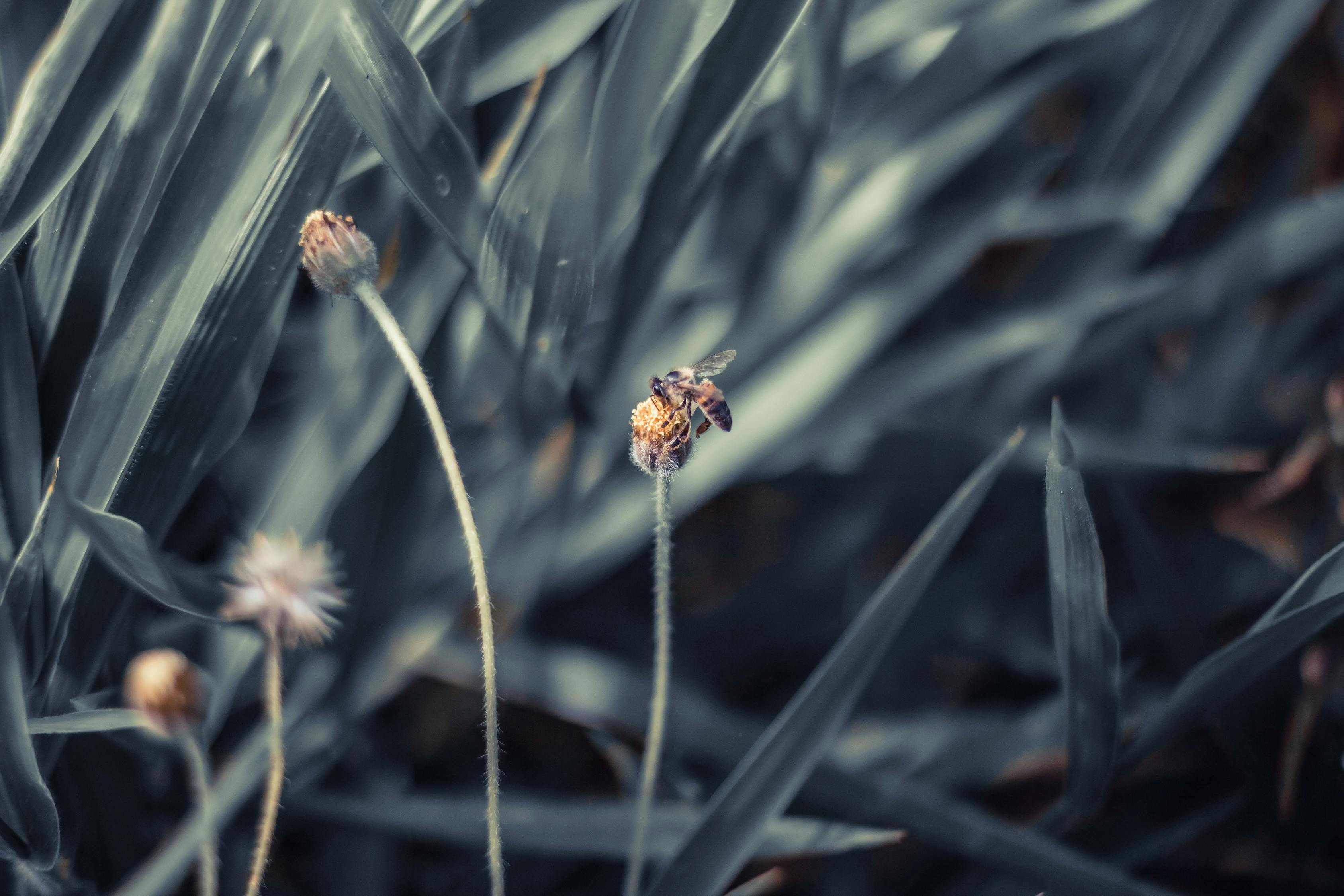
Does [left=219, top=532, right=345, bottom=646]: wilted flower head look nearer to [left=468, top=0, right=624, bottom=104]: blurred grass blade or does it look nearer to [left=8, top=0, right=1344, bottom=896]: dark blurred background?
[left=8, top=0, right=1344, bottom=896]: dark blurred background

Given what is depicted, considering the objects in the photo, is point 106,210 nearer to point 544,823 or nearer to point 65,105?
point 65,105

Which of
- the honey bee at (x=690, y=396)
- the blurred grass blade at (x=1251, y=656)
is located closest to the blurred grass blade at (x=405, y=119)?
the honey bee at (x=690, y=396)

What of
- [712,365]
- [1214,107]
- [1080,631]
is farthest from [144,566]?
[1214,107]

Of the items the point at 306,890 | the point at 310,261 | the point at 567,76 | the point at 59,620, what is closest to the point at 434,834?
the point at 306,890

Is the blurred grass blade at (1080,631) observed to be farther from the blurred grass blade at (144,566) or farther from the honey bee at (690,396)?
the blurred grass blade at (144,566)

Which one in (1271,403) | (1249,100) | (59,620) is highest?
(1249,100)

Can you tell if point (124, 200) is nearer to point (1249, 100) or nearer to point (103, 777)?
point (103, 777)
